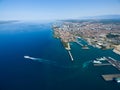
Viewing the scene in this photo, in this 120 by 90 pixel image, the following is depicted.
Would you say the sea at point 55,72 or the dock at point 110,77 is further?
the dock at point 110,77

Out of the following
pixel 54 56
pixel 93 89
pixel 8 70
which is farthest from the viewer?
pixel 54 56

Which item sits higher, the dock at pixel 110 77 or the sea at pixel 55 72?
the dock at pixel 110 77

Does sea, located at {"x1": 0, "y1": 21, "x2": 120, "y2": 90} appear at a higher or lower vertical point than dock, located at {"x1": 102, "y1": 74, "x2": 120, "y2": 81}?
lower

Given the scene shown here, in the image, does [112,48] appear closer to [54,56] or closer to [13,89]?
[54,56]

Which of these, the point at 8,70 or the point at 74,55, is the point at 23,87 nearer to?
the point at 8,70

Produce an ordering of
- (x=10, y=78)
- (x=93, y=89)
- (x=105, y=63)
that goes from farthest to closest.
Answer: (x=105, y=63) < (x=10, y=78) < (x=93, y=89)

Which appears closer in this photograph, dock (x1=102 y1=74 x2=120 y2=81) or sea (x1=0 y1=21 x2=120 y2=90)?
sea (x1=0 y1=21 x2=120 y2=90)

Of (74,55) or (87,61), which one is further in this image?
(74,55)

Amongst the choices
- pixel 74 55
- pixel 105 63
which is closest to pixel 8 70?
pixel 74 55

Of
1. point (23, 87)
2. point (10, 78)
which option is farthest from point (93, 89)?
point (10, 78)

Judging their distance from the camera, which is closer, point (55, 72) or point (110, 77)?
point (110, 77)
